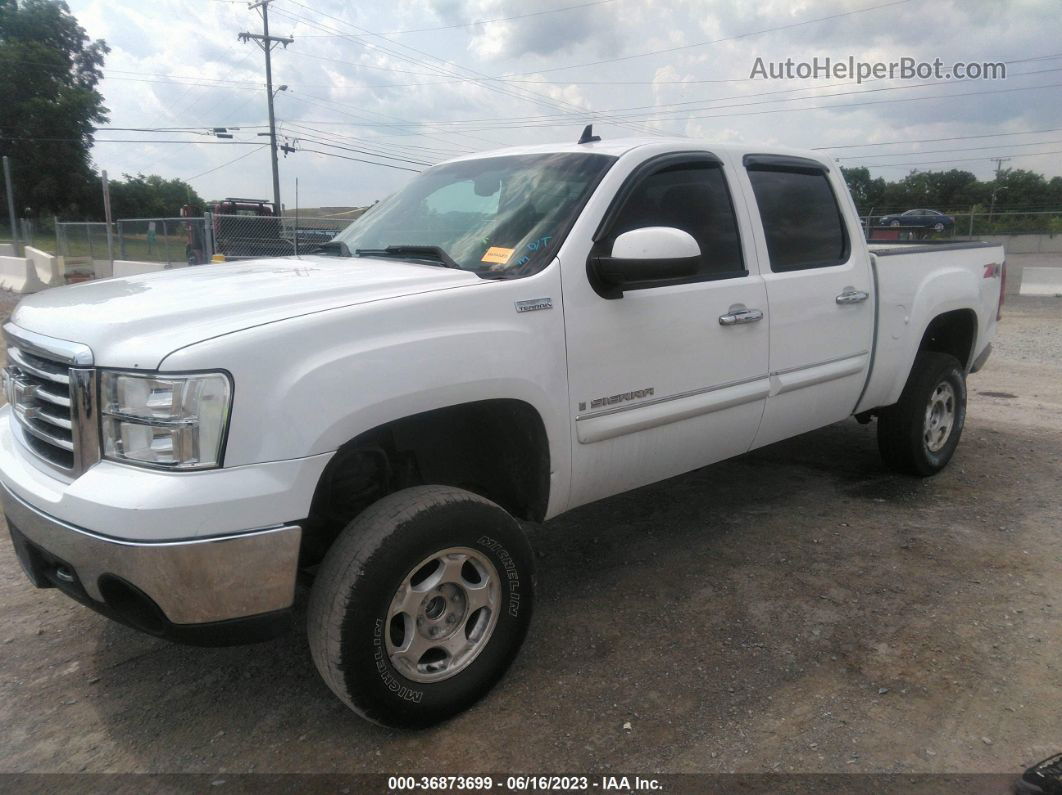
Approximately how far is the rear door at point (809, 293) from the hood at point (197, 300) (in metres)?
1.68

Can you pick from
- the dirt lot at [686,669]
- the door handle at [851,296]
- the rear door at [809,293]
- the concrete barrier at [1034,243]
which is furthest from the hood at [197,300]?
the concrete barrier at [1034,243]

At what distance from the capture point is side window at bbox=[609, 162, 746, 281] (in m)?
3.43

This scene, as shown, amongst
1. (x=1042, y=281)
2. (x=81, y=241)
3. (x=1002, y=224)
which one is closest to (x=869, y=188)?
(x=1002, y=224)

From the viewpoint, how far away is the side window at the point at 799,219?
3.96 meters

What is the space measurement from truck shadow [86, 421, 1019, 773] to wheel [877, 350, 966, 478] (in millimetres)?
422

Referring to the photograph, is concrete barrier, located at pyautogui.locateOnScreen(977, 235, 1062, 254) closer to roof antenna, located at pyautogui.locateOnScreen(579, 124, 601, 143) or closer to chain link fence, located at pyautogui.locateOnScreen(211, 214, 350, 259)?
chain link fence, located at pyautogui.locateOnScreen(211, 214, 350, 259)

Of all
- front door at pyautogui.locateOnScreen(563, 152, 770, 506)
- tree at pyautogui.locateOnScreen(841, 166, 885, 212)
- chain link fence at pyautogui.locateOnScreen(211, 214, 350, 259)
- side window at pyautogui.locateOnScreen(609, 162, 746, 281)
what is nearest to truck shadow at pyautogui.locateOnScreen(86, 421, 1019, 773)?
front door at pyautogui.locateOnScreen(563, 152, 770, 506)

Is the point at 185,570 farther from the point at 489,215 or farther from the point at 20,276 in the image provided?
the point at 20,276

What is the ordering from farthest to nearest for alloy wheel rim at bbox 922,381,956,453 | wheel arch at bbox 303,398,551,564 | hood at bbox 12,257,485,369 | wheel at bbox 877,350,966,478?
alloy wheel rim at bbox 922,381,956,453, wheel at bbox 877,350,966,478, wheel arch at bbox 303,398,551,564, hood at bbox 12,257,485,369

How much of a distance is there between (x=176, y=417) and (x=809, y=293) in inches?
116

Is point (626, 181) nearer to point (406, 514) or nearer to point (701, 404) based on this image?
point (701, 404)

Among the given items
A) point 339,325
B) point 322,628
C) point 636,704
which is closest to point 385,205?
point 339,325

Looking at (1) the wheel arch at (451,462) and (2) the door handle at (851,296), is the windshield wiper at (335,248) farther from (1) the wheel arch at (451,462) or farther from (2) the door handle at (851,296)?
(2) the door handle at (851,296)

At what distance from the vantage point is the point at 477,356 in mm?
2715
